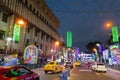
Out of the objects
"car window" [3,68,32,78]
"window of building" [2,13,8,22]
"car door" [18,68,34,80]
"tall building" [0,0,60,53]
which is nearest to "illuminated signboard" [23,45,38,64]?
"tall building" [0,0,60,53]

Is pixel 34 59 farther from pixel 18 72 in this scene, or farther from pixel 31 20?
pixel 31 20

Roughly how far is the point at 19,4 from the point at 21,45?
928 cm

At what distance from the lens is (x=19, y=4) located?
40938mm

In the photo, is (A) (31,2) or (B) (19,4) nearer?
(B) (19,4)

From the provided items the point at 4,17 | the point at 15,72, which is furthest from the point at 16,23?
the point at 15,72

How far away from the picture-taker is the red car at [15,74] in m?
7.96

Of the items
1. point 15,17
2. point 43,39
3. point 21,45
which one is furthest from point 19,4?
point 43,39

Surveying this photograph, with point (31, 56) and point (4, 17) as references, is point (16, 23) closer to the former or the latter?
point (4, 17)

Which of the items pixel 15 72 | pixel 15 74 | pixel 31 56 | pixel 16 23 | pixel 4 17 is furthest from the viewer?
pixel 16 23

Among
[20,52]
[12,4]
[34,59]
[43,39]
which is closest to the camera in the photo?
[34,59]

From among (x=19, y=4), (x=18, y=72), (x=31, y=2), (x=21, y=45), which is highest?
(x=31, y=2)

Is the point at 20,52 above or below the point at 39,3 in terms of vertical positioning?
below

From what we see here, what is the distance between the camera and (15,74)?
857 centimetres

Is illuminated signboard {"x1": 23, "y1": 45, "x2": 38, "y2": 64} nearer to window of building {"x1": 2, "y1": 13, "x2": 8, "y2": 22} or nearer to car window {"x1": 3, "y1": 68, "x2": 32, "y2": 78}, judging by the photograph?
window of building {"x1": 2, "y1": 13, "x2": 8, "y2": 22}
